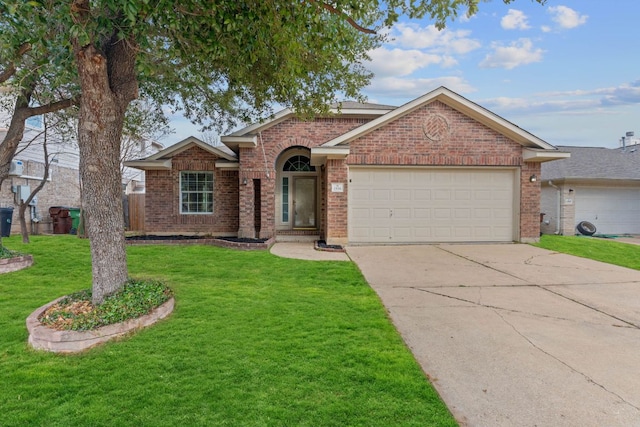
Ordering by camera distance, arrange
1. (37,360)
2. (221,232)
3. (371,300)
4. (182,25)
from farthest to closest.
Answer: (221,232) < (371,300) < (182,25) < (37,360)

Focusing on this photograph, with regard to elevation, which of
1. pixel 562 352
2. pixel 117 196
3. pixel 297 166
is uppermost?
pixel 297 166

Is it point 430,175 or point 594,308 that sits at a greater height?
point 430,175

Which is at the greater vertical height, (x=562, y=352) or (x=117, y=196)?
(x=117, y=196)

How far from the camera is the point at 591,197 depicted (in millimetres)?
16562

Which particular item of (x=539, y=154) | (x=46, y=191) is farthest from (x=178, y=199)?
(x=539, y=154)

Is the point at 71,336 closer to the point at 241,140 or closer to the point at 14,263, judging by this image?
the point at 14,263

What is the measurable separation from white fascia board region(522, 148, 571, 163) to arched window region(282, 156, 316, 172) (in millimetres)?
7496

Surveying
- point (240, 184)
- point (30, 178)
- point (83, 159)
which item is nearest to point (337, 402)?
point (83, 159)

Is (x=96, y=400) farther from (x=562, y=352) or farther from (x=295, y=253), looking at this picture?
(x=295, y=253)

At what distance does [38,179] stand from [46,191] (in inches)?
41.7

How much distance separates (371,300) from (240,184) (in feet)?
27.8

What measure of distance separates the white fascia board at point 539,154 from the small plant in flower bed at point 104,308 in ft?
36.3

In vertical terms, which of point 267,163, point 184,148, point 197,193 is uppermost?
point 184,148

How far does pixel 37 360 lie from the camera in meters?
3.66
